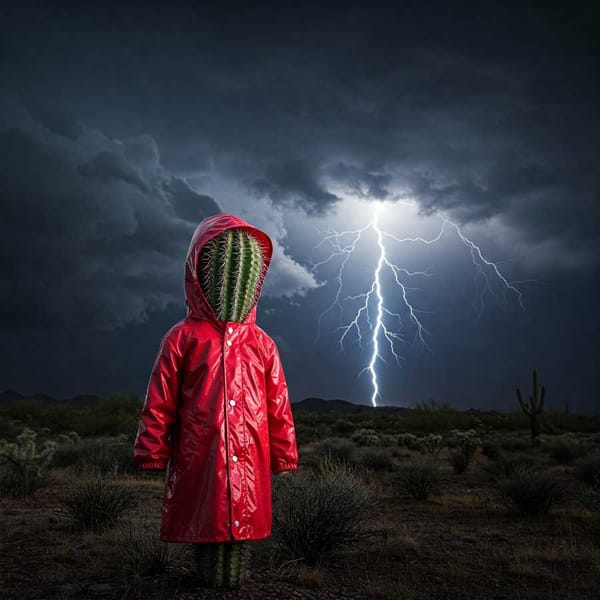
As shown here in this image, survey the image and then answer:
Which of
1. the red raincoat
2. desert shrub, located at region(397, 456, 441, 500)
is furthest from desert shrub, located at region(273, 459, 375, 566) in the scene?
desert shrub, located at region(397, 456, 441, 500)

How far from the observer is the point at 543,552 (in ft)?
23.0

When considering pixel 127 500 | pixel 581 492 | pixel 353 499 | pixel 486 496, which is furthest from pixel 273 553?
pixel 581 492

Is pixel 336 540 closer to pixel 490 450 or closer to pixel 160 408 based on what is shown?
pixel 160 408

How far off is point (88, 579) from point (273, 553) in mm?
1736

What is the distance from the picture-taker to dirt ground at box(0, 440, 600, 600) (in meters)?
5.07

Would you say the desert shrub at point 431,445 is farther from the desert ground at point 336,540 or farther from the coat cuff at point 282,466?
the coat cuff at point 282,466

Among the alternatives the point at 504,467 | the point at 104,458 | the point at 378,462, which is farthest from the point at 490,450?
the point at 104,458

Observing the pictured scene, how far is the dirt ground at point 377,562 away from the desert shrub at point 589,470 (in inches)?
125

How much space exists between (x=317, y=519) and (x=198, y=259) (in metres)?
3.38

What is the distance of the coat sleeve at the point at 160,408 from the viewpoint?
4273 mm

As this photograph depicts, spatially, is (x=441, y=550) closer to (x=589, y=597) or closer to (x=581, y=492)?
(x=589, y=597)

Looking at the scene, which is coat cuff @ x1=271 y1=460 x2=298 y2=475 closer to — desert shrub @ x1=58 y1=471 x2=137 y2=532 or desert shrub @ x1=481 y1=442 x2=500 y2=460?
desert shrub @ x1=58 y1=471 x2=137 y2=532

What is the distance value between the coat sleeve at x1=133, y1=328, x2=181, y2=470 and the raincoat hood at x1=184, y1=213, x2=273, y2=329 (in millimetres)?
270

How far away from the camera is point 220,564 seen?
4500 mm
